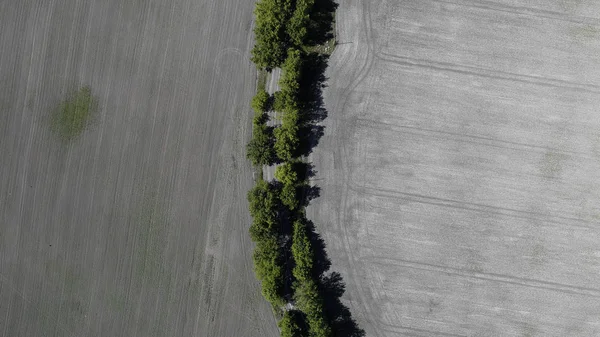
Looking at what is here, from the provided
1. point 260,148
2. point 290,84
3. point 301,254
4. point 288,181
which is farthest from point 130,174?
point 301,254

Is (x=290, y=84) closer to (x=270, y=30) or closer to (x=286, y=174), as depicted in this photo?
(x=270, y=30)

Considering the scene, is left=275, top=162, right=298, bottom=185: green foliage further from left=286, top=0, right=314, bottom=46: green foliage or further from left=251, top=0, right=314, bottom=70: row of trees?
left=286, top=0, right=314, bottom=46: green foliage

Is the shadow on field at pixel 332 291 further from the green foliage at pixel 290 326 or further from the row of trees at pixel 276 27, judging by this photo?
the row of trees at pixel 276 27

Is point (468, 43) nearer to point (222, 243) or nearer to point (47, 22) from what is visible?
point (222, 243)

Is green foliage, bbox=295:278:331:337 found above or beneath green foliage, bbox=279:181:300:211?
beneath

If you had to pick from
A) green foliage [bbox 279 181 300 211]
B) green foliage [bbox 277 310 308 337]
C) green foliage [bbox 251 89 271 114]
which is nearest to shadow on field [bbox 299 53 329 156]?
green foliage [bbox 251 89 271 114]

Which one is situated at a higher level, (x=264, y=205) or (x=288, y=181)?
(x=288, y=181)

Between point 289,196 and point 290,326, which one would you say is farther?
point 289,196

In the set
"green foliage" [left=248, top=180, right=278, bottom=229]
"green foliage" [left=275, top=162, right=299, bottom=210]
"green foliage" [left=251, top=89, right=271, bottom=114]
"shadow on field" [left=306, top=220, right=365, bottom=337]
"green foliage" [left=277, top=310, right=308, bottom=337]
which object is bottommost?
"green foliage" [left=277, top=310, right=308, bottom=337]
